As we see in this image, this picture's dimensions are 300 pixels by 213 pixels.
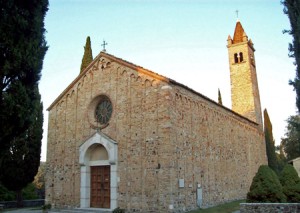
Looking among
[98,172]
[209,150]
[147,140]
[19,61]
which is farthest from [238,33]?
[19,61]

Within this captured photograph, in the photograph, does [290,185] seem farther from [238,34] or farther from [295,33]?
[238,34]

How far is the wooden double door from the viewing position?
17141mm

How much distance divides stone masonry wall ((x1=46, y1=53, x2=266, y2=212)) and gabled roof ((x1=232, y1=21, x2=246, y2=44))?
1379 centimetres

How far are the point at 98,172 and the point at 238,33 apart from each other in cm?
2450

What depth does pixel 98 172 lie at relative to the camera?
704 inches

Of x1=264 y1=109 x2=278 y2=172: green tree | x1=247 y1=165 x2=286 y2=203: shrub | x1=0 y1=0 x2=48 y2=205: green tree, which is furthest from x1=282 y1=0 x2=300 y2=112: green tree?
x1=264 y1=109 x2=278 y2=172: green tree

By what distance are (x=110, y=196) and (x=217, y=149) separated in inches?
329

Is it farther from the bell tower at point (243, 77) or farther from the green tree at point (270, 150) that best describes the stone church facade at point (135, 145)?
the green tree at point (270, 150)

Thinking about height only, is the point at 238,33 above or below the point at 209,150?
above

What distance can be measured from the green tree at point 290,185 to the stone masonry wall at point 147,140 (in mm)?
4435

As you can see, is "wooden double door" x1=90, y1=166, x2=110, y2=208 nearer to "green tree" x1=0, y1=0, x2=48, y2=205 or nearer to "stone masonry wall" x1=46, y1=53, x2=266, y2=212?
"stone masonry wall" x1=46, y1=53, x2=266, y2=212

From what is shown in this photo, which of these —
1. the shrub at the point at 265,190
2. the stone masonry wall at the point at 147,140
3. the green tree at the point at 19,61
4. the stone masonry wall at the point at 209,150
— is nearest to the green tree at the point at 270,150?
the stone masonry wall at the point at 209,150

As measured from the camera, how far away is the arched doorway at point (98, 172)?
657 inches

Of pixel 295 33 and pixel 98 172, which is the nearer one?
pixel 295 33
